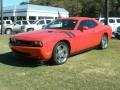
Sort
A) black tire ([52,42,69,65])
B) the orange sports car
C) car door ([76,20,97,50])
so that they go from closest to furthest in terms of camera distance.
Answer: the orange sports car → black tire ([52,42,69,65]) → car door ([76,20,97,50])

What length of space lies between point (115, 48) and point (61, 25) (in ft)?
8.53

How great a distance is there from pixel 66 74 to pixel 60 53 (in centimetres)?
139

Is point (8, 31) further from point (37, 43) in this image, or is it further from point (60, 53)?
point (37, 43)

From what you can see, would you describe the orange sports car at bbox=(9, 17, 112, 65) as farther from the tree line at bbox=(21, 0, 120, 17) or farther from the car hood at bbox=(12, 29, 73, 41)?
the tree line at bbox=(21, 0, 120, 17)

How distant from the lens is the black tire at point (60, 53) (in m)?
8.90

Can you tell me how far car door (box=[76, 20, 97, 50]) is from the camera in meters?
9.95

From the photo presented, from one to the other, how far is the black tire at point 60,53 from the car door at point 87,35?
2.30 ft

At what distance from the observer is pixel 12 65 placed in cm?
898

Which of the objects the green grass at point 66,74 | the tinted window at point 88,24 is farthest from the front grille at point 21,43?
the tinted window at point 88,24

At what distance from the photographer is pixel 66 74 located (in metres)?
7.79

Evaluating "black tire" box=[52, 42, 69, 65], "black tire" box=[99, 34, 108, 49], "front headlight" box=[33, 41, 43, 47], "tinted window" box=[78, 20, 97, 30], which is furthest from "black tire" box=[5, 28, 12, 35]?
"front headlight" box=[33, 41, 43, 47]

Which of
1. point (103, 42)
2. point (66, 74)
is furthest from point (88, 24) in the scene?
point (66, 74)

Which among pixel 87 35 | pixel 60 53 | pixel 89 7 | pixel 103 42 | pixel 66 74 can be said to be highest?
pixel 89 7

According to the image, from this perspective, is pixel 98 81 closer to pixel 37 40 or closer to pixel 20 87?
pixel 20 87
